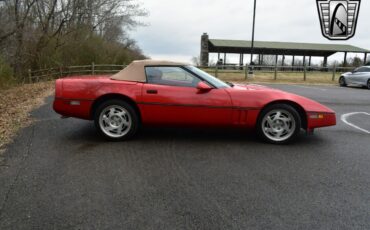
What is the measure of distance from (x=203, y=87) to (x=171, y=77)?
0.56 meters

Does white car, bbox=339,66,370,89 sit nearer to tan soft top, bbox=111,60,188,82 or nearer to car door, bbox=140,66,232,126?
car door, bbox=140,66,232,126

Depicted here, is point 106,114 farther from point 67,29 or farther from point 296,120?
point 67,29

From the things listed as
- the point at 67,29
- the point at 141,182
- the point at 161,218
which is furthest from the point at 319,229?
the point at 67,29

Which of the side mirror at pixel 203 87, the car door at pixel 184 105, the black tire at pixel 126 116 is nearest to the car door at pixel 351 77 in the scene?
the car door at pixel 184 105

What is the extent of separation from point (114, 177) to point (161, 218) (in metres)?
1.13

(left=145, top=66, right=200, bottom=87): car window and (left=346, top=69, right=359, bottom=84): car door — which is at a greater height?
(left=145, top=66, right=200, bottom=87): car window

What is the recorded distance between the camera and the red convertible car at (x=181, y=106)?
18.1 feet

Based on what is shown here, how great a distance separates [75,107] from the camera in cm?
564

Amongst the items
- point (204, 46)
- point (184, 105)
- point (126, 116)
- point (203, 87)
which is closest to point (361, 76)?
point (203, 87)

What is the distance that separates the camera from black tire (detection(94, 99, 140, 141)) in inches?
218

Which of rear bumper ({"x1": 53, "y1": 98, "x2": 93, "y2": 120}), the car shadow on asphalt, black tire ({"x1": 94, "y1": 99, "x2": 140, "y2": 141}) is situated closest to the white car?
the car shadow on asphalt

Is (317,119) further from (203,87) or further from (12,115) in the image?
(12,115)

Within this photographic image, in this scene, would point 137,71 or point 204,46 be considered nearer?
point 137,71

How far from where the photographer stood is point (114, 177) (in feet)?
13.3
